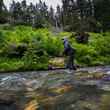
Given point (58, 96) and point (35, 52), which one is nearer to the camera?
point (58, 96)

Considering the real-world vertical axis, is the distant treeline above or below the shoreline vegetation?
above

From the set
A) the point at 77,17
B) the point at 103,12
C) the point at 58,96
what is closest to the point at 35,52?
the point at 58,96

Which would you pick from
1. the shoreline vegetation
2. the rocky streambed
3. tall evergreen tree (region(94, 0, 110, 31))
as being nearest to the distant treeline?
tall evergreen tree (region(94, 0, 110, 31))

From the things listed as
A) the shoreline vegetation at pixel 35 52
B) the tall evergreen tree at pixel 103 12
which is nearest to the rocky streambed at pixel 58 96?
the shoreline vegetation at pixel 35 52

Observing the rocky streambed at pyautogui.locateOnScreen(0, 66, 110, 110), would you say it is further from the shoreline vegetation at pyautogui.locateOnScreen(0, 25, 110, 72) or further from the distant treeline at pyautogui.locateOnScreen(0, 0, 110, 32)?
the distant treeline at pyautogui.locateOnScreen(0, 0, 110, 32)

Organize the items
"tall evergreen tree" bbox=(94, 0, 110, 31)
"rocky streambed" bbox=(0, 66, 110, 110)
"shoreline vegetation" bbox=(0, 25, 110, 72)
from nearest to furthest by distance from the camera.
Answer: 1. "rocky streambed" bbox=(0, 66, 110, 110)
2. "shoreline vegetation" bbox=(0, 25, 110, 72)
3. "tall evergreen tree" bbox=(94, 0, 110, 31)

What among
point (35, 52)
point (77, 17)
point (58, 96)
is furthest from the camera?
point (77, 17)

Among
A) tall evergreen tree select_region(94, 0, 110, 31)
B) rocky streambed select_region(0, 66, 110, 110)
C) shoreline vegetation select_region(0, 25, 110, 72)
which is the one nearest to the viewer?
rocky streambed select_region(0, 66, 110, 110)

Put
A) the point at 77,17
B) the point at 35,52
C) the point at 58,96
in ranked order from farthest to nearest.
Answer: the point at 77,17
the point at 35,52
the point at 58,96

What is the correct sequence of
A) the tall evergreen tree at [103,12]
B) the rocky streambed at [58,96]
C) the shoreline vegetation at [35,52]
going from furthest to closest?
the tall evergreen tree at [103,12] → the shoreline vegetation at [35,52] → the rocky streambed at [58,96]

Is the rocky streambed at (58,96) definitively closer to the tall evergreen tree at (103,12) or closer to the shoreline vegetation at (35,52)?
the shoreline vegetation at (35,52)

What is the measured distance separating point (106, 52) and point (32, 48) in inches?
338

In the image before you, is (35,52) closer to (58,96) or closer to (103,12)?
(58,96)

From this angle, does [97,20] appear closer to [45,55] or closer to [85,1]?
[85,1]
